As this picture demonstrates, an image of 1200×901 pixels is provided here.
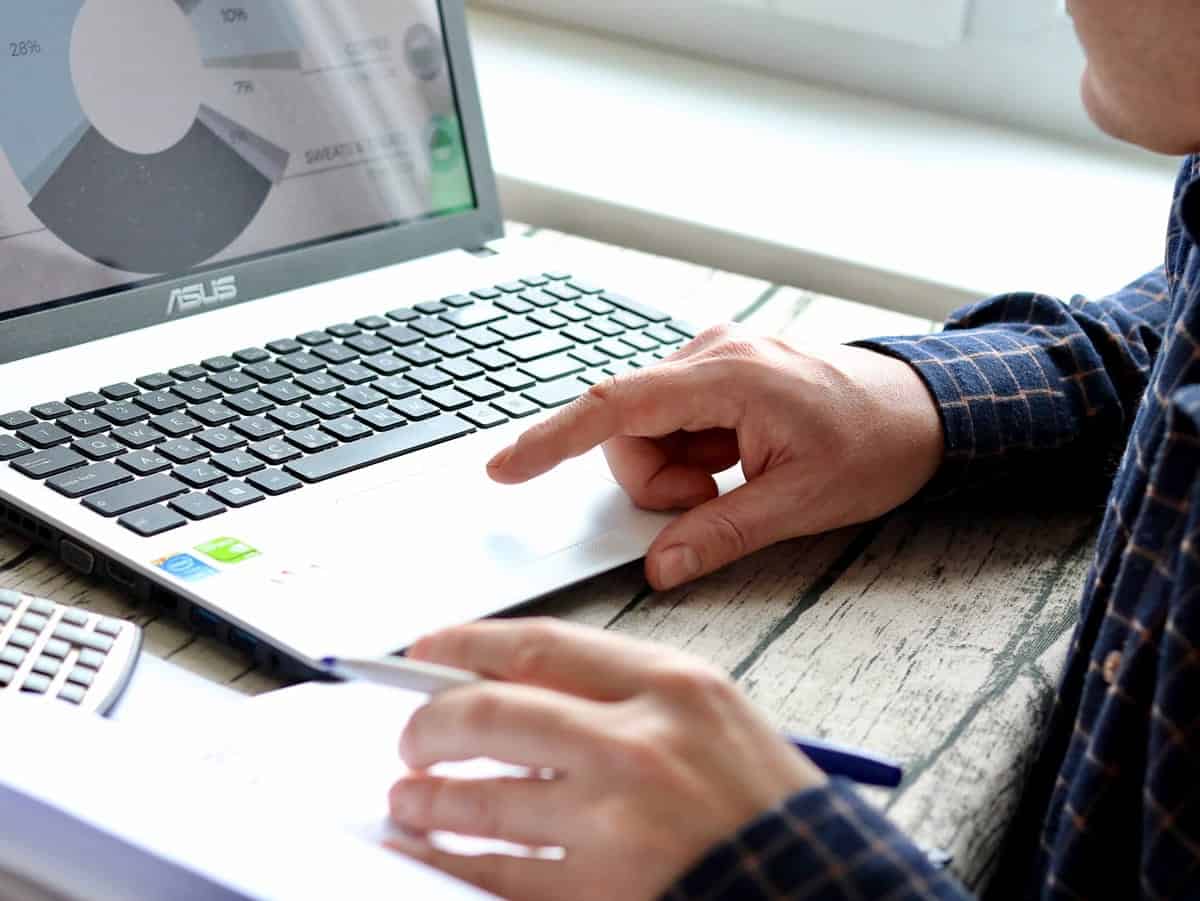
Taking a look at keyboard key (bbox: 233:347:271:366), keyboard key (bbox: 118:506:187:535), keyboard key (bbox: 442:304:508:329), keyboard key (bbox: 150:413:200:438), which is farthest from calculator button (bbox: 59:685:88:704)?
keyboard key (bbox: 442:304:508:329)

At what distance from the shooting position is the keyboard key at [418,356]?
0.92 metres

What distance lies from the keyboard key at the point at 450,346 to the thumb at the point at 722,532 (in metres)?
0.23

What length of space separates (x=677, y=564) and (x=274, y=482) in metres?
0.20

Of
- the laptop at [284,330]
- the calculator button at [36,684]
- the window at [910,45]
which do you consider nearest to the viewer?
the calculator button at [36,684]

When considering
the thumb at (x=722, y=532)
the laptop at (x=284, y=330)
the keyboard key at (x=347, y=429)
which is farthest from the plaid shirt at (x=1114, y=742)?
the keyboard key at (x=347, y=429)

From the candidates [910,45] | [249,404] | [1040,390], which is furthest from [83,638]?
[910,45]

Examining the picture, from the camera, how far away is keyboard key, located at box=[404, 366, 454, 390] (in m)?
0.89

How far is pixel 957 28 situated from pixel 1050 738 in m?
1.05

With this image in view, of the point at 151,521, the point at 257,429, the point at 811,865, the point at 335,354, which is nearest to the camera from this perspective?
the point at 811,865

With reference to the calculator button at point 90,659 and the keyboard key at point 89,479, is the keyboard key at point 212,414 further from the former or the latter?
the calculator button at point 90,659

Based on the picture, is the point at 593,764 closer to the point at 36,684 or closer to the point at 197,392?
the point at 36,684

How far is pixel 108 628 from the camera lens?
658 mm

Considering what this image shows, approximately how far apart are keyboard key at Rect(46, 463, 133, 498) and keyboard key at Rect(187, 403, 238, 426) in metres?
0.07

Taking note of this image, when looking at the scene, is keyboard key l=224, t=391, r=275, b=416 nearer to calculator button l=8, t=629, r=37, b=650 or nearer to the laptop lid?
the laptop lid
